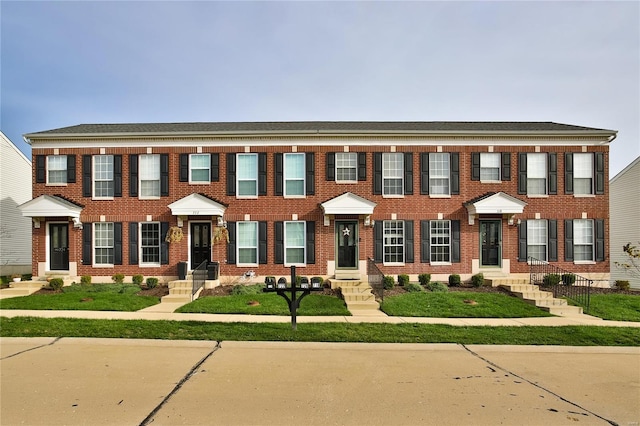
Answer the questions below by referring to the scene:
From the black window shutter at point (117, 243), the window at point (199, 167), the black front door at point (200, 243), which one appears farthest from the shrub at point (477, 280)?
the black window shutter at point (117, 243)

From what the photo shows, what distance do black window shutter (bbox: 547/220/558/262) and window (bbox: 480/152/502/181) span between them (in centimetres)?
329

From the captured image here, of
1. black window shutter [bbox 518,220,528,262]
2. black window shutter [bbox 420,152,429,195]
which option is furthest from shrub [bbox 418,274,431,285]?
black window shutter [bbox 518,220,528,262]

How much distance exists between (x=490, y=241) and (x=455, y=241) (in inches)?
68.8

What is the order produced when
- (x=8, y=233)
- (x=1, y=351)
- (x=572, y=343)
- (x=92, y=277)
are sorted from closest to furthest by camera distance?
(x=1, y=351) → (x=572, y=343) → (x=92, y=277) → (x=8, y=233)

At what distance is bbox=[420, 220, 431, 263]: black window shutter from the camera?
54.4 feet

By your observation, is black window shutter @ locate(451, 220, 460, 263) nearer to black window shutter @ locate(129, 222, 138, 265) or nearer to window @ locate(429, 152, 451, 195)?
window @ locate(429, 152, 451, 195)

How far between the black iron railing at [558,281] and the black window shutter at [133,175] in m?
18.9

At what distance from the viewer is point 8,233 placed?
2080 cm

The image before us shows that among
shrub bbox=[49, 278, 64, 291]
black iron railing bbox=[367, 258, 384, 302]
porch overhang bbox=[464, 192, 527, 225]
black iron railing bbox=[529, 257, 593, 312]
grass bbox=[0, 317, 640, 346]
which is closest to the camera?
grass bbox=[0, 317, 640, 346]

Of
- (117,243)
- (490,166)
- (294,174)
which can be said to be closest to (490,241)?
(490,166)

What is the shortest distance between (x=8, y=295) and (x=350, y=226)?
14874mm

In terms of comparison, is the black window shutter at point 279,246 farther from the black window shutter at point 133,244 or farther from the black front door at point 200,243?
the black window shutter at point 133,244

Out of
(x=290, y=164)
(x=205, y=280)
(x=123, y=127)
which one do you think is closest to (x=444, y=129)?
(x=290, y=164)

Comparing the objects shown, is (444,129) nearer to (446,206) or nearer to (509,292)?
(446,206)
